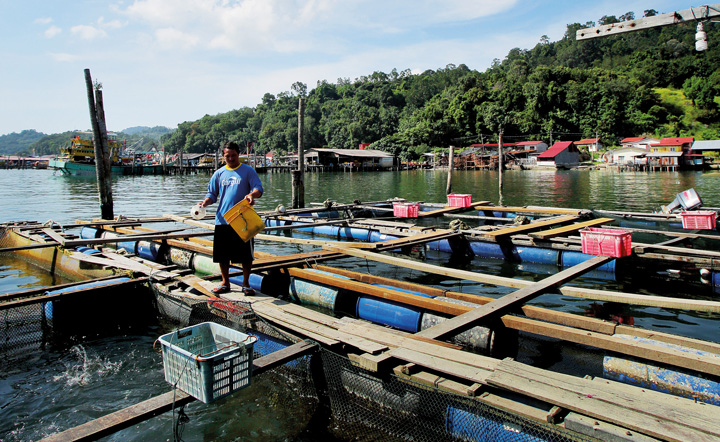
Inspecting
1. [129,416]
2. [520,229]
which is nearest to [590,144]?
[520,229]

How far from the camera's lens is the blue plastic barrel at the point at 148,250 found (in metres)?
11.2

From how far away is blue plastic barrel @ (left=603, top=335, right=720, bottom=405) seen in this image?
4027 millimetres

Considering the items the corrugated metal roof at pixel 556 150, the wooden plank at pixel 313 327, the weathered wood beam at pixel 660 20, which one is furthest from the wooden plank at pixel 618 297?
the corrugated metal roof at pixel 556 150

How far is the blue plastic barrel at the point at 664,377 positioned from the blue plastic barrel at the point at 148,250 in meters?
10.2

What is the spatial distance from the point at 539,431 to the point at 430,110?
102140 mm

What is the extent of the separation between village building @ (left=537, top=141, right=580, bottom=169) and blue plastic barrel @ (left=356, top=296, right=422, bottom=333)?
75068 mm

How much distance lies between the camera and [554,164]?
7375 cm

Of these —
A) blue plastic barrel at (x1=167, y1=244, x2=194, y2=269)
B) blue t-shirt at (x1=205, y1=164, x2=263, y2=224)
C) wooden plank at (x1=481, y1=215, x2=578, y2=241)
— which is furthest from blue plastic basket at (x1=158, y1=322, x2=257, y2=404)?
wooden plank at (x1=481, y1=215, x2=578, y2=241)

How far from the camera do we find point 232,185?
232 inches

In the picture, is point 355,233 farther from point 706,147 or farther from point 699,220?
point 706,147

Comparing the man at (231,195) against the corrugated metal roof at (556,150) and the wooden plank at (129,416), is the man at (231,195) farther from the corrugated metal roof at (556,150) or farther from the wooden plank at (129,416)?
the corrugated metal roof at (556,150)

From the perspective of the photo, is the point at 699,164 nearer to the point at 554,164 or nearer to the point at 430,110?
the point at 554,164

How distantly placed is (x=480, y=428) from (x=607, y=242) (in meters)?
6.80

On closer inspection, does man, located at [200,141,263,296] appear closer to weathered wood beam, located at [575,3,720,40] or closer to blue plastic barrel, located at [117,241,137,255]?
blue plastic barrel, located at [117,241,137,255]
